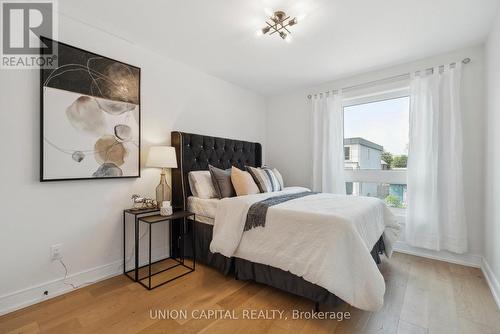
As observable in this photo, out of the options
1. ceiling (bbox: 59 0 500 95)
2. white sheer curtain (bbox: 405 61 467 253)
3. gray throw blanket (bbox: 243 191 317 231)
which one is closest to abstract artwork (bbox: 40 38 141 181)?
ceiling (bbox: 59 0 500 95)

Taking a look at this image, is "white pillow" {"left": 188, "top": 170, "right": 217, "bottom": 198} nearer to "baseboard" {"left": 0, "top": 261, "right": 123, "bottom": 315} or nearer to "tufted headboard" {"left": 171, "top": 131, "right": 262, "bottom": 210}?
"tufted headboard" {"left": 171, "top": 131, "right": 262, "bottom": 210}

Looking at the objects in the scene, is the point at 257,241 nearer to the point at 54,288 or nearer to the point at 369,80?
the point at 54,288

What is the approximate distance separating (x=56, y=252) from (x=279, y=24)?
2718mm

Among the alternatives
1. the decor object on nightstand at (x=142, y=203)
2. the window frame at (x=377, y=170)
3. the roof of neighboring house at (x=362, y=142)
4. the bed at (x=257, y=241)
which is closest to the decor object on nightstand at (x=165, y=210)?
the decor object on nightstand at (x=142, y=203)

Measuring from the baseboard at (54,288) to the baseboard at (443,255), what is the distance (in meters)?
3.29

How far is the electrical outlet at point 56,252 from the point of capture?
6.18ft

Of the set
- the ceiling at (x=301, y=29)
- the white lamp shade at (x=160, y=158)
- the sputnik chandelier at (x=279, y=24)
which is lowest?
the white lamp shade at (x=160, y=158)

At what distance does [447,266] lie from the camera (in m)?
2.49

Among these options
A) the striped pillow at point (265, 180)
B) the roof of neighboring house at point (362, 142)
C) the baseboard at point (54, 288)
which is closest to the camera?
the baseboard at point (54, 288)

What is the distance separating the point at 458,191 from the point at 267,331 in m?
2.48

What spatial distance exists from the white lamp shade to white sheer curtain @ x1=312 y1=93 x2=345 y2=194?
2.19m

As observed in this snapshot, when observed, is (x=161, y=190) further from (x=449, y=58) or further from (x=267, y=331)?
(x=449, y=58)

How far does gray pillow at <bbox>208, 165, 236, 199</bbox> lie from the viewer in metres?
2.56

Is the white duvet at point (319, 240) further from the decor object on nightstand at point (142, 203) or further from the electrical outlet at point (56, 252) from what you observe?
the electrical outlet at point (56, 252)
